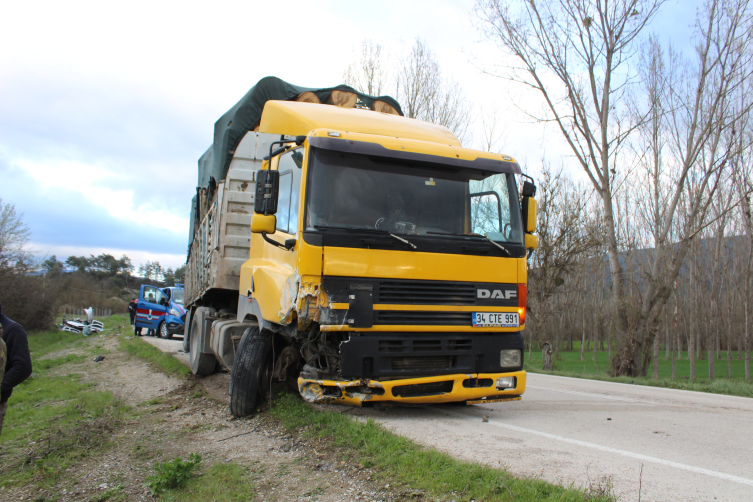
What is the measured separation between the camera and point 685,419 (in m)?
5.61

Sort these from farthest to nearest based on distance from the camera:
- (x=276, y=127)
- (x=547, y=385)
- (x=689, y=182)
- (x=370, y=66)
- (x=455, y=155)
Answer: (x=370, y=66), (x=689, y=182), (x=547, y=385), (x=276, y=127), (x=455, y=155)

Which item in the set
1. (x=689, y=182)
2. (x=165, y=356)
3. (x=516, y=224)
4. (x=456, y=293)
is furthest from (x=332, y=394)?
(x=689, y=182)

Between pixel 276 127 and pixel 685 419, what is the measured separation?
602 centimetres

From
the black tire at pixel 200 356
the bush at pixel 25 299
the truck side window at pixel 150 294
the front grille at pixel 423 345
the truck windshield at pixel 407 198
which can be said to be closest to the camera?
→ the front grille at pixel 423 345

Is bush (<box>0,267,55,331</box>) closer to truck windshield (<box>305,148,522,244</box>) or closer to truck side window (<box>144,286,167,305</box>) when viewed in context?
truck side window (<box>144,286,167,305</box>)

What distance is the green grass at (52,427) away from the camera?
4.70m

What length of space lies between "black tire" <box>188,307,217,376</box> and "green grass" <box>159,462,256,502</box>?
5.08 metres

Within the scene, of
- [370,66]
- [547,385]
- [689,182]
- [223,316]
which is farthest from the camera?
Answer: [370,66]

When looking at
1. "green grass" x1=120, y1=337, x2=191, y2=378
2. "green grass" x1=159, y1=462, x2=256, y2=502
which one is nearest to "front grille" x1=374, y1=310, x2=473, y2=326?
"green grass" x1=159, y1=462, x2=256, y2=502

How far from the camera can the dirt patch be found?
3.64 m

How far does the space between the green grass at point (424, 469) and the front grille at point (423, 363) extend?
23.1 inches

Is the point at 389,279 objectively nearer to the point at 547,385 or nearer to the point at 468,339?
the point at 468,339

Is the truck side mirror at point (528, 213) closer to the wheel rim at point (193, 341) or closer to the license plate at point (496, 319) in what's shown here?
the license plate at point (496, 319)

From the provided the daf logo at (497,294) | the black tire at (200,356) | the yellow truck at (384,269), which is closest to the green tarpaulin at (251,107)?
the yellow truck at (384,269)
